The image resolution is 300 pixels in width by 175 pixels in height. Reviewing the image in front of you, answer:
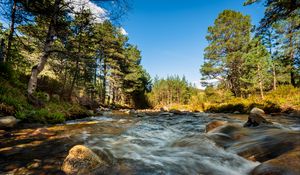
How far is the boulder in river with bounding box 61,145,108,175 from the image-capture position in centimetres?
244

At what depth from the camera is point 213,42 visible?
26844 mm

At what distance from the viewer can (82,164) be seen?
2.51 m

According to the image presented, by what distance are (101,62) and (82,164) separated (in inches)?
1064

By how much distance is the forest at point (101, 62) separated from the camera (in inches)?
286

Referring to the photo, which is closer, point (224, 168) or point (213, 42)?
point (224, 168)

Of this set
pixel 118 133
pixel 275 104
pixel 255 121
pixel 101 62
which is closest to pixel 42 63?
pixel 118 133

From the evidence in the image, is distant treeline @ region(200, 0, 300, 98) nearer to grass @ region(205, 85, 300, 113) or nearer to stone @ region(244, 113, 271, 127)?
grass @ region(205, 85, 300, 113)

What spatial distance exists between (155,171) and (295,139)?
8.81ft

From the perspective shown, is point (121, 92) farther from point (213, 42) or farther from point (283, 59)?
point (283, 59)

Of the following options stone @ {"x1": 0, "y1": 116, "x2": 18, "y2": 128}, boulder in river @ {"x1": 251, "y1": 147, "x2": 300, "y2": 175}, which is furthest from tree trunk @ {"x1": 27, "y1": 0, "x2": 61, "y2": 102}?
boulder in river @ {"x1": 251, "y1": 147, "x2": 300, "y2": 175}

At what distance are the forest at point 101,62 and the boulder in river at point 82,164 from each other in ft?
15.9

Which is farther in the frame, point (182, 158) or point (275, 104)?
point (275, 104)

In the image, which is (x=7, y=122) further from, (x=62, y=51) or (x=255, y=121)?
(x=255, y=121)

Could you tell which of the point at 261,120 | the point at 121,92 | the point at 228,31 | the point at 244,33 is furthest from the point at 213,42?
the point at 261,120
